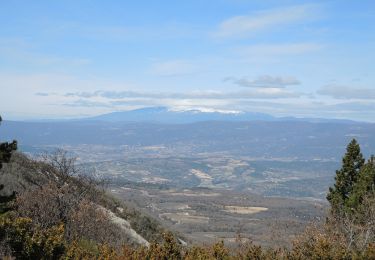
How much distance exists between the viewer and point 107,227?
2789 cm

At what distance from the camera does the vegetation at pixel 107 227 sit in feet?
47.9

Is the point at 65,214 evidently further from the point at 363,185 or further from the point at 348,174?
the point at 348,174

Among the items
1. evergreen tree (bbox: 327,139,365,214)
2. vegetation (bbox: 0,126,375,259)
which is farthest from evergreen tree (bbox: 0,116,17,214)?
evergreen tree (bbox: 327,139,365,214)

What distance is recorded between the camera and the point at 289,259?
16719mm

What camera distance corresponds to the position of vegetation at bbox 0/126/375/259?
14602mm

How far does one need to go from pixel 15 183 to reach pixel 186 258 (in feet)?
64.7

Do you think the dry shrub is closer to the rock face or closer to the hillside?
the hillside

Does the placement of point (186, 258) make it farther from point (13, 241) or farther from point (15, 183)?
point (15, 183)

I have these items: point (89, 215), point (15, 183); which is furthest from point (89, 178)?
point (89, 215)

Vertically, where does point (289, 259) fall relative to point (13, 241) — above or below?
below

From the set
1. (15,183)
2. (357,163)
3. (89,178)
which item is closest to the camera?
(15,183)

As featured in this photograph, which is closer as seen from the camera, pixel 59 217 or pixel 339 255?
pixel 339 255

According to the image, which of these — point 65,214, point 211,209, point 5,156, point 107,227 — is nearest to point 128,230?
point 107,227

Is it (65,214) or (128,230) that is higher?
(65,214)
